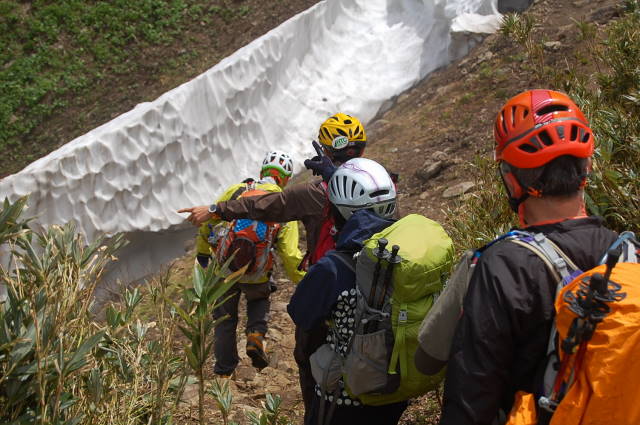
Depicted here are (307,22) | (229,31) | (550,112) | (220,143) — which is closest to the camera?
(550,112)

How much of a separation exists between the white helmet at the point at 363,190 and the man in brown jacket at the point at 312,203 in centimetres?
43

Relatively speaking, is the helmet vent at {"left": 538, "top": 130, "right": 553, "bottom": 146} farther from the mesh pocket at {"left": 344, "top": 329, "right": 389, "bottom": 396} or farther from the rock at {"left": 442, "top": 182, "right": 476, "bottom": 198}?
the rock at {"left": 442, "top": 182, "right": 476, "bottom": 198}

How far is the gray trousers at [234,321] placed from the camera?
17.5ft

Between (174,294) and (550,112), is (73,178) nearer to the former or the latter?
(174,294)

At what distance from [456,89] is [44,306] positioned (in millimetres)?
9430

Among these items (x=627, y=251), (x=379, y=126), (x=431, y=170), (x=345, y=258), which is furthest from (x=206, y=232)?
(x=379, y=126)

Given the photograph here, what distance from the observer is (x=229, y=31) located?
14.2 m

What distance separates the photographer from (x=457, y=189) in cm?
758

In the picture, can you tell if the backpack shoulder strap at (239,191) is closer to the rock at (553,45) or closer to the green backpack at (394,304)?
the green backpack at (394,304)

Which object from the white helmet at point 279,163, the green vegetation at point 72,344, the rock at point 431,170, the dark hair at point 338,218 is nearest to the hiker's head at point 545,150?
the green vegetation at point 72,344

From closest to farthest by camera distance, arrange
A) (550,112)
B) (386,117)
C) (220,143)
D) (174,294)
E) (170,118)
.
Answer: (550,112), (174,294), (170,118), (220,143), (386,117)

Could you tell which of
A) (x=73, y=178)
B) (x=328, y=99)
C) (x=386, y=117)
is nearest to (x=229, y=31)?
(x=328, y=99)

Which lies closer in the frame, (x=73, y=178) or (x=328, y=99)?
(x=73, y=178)

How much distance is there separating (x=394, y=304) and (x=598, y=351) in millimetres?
1121
